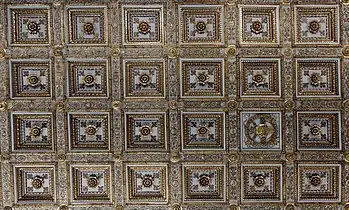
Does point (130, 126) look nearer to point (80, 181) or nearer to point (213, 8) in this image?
point (80, 181)

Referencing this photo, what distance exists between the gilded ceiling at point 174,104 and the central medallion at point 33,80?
0.09 feet

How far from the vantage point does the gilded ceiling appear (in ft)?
44.6

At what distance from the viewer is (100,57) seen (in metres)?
13.7

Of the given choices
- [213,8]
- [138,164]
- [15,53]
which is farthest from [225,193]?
[15,53]

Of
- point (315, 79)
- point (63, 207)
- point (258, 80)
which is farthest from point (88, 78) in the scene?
point (315, 79)

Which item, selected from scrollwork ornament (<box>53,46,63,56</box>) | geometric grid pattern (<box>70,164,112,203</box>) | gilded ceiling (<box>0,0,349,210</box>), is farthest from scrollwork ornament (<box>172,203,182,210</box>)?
scrollwork ornament (<box>53,46,63,56</box>)

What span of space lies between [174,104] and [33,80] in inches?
155

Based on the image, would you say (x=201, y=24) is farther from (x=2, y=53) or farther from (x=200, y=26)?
(x=2, y=53)

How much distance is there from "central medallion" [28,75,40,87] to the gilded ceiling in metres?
0.03

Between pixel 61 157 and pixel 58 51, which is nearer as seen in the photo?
pixel 58 51

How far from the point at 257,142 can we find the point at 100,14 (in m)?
5.56

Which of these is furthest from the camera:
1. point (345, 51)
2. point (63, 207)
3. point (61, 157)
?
point (63, 207)

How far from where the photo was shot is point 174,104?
1377cm

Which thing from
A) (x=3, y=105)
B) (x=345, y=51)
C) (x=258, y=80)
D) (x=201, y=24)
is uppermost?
(x=201, y=24)
